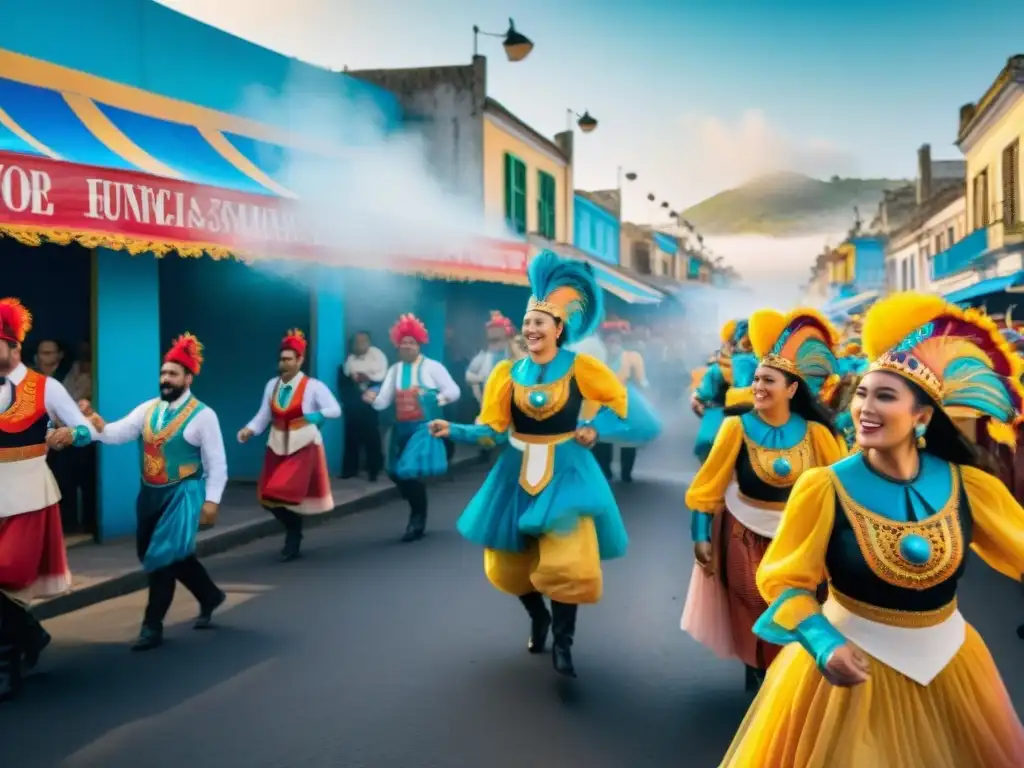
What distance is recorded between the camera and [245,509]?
35.9ft

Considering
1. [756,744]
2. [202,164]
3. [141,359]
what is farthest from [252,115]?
[756,744]

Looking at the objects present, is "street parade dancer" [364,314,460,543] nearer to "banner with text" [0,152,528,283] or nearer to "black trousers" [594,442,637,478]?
"banner with text" [0,152,528,283]

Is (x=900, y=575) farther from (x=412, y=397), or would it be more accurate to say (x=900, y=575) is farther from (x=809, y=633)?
(x=412, y=397)

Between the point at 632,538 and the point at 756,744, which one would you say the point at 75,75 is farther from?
the point at 756,744

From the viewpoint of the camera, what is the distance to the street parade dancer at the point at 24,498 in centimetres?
543

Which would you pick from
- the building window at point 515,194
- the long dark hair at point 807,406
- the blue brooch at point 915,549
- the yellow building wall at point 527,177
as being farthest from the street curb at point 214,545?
the building window at point 515,194

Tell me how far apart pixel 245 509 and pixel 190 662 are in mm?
5046

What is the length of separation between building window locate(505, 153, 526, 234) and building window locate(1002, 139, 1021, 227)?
37.8 feet

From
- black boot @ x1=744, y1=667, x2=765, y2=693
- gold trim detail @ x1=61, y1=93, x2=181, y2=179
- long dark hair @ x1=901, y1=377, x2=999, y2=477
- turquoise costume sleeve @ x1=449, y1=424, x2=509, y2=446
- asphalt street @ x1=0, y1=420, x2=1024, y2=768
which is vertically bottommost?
asphalt street @ x1=0, y1=420, x2=1024, y2=768

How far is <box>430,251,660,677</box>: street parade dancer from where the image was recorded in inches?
221

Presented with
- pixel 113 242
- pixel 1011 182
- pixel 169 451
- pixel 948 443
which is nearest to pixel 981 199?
pixel 1011 182

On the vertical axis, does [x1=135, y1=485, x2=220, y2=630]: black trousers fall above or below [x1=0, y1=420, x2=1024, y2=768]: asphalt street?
above

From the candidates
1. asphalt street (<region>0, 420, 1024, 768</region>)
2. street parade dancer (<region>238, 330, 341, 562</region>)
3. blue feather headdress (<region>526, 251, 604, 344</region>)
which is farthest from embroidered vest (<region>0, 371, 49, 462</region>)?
street parade dancer (<region>238, 330, 341, 562</region>)

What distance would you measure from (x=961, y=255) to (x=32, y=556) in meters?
29.9
